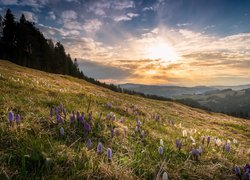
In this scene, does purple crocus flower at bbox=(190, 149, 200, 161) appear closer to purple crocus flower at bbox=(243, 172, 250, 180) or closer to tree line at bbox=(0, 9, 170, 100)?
purple crocus flower at bbox=(243, 172, 250, 180)

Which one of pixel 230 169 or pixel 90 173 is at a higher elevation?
pixel 90 173

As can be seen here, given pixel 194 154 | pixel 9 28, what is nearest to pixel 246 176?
pixel 194 154

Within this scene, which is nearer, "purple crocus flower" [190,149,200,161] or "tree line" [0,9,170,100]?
"purple crocus flower" [190,149,200,161]

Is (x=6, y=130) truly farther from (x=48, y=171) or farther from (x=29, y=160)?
(x=48, y=171)

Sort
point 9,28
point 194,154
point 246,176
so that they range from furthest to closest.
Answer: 1. point 9,28
2. point 194,154
3. point 246,176

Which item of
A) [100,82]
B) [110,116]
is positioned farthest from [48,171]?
[100,82]

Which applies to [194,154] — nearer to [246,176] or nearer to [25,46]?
[246,176]

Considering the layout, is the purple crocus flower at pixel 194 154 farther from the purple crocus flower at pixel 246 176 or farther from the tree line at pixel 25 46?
the tree line at pixel 25 46

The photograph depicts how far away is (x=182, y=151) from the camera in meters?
5.20

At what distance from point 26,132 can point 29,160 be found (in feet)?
3.87

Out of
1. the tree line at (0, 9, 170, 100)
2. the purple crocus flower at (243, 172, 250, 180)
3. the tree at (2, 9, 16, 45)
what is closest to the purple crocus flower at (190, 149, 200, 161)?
the purple crocus flower at (243, 172, 250, 180)

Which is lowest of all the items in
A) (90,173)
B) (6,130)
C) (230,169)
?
(230,169)

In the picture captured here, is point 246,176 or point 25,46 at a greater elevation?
point 25,46

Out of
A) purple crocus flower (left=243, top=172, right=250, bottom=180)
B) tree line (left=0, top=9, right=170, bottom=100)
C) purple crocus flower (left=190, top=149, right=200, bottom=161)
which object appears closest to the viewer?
purple crocus flower (left=243, top=172, right=250, bottom=180)
